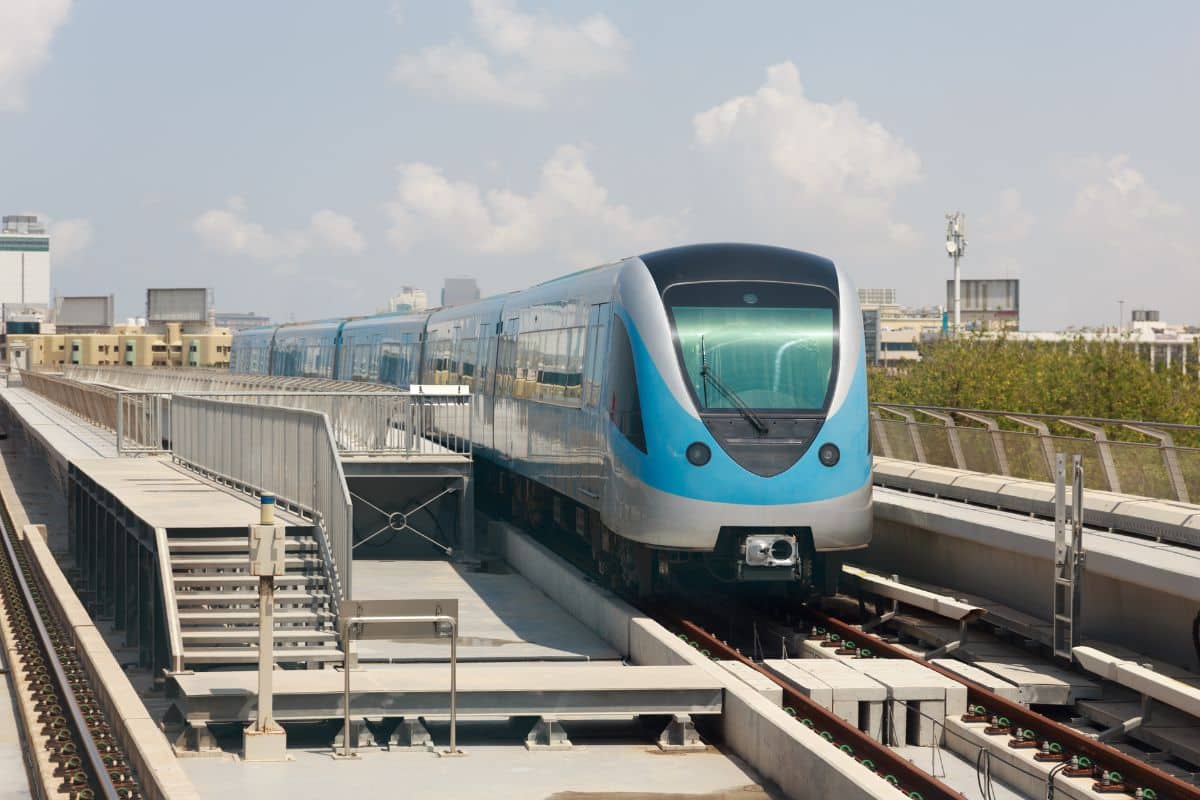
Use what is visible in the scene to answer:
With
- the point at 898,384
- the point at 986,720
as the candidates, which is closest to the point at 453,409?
the point at 986,720

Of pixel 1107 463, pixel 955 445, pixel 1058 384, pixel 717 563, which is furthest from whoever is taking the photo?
pixel 1058 384

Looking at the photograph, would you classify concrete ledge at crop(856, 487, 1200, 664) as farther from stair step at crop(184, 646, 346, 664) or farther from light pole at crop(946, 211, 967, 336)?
light pole at crop(946, 211, 967, 336)

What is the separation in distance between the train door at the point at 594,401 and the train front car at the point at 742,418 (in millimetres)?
839

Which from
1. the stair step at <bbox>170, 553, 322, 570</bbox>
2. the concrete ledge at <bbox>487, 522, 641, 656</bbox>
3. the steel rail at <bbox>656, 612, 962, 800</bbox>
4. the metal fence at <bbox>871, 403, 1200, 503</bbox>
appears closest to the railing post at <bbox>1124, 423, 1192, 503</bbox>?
the metal fence at <bbox>871, 403, 1200, 503</bbox>

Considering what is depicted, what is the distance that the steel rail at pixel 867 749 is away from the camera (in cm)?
1103

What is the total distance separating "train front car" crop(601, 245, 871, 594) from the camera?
683 inches

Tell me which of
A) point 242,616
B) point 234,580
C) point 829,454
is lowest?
point 242,616

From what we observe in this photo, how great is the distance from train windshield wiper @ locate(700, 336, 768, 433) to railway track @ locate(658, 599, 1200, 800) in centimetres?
235

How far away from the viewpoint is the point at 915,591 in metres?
18.2

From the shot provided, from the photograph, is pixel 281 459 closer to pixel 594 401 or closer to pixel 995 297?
pixel 594 401

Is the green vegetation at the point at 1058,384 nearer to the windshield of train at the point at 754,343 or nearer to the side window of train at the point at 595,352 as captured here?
the side window of train at the point at 595,352

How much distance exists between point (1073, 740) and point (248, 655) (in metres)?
6.78

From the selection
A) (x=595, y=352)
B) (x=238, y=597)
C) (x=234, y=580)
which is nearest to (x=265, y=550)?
(x=238, y=597)

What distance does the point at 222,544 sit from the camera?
17344mm
